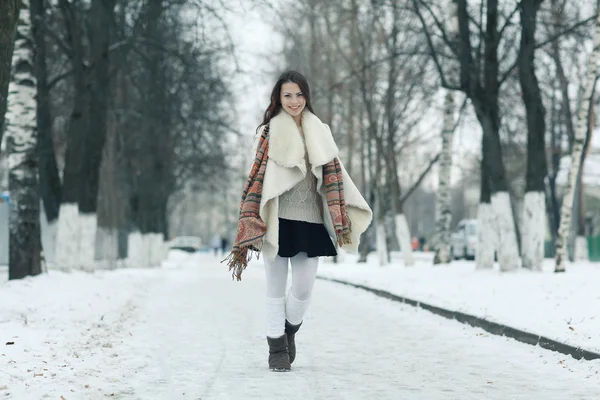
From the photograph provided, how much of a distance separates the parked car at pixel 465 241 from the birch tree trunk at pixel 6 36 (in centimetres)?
2857

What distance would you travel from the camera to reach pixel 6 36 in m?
7.88

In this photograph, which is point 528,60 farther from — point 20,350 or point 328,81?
point 328,81

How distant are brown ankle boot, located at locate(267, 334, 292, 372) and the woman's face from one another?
5.13 feet

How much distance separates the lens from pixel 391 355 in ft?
23.2

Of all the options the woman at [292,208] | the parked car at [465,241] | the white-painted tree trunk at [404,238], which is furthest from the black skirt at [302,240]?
the parked car at [465,241]

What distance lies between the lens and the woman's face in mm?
5961

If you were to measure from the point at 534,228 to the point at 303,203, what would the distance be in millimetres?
10628

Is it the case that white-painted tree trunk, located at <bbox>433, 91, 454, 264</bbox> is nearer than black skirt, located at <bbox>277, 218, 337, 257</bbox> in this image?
No

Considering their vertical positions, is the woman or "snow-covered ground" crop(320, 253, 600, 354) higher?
the woman

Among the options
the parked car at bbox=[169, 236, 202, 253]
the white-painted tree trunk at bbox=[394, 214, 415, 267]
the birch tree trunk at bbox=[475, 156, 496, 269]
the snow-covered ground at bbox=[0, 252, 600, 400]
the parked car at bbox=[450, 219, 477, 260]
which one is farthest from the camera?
the parked car at bbox=[169, 236, 202, 253]

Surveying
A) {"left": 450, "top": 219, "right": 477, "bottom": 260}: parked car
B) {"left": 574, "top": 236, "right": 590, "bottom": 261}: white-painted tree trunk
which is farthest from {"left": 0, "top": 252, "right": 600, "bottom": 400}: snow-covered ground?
{"left": 450, "top": 219, "right": 477, "bottom": 260}: parked car

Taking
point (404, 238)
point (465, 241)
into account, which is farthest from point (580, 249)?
point (404, 238)

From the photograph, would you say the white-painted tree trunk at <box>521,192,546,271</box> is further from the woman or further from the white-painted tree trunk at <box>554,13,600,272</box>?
the woman

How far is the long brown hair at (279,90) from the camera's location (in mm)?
5963
